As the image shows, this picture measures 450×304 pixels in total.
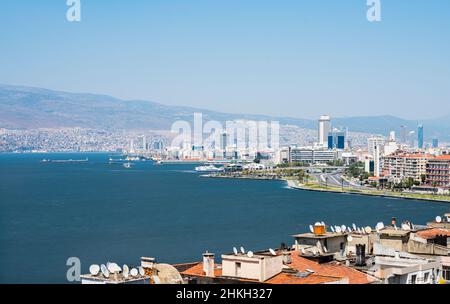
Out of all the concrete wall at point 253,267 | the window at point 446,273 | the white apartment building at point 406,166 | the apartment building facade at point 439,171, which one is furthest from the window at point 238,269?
the white apartment building at point 406,166

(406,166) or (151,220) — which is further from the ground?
(406,166)

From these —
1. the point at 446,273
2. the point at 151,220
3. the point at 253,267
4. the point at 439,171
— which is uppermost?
the point at 253,267

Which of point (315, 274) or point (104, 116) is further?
point (104, 116)

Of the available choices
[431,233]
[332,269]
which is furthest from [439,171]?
[332,269]

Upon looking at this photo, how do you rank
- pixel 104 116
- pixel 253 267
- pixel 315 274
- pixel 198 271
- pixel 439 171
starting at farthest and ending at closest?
pixel 104 116 < pixel 439 171 < pixel 198 271 < pixel 315 274 < pixel 253 267

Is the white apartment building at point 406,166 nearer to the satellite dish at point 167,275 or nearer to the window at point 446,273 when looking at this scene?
the window at point 446,273

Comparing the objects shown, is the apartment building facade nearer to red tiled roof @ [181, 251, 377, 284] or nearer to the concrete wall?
red tiled roof @ [181, 251, 377, 284]

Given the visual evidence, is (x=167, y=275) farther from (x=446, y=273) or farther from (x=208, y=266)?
(x=446, y=273)

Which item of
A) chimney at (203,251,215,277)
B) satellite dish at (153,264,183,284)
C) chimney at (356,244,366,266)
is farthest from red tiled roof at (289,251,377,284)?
satellite dish at (153,264,183,284)

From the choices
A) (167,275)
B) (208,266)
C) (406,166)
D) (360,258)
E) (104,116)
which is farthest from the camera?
(104,116)
